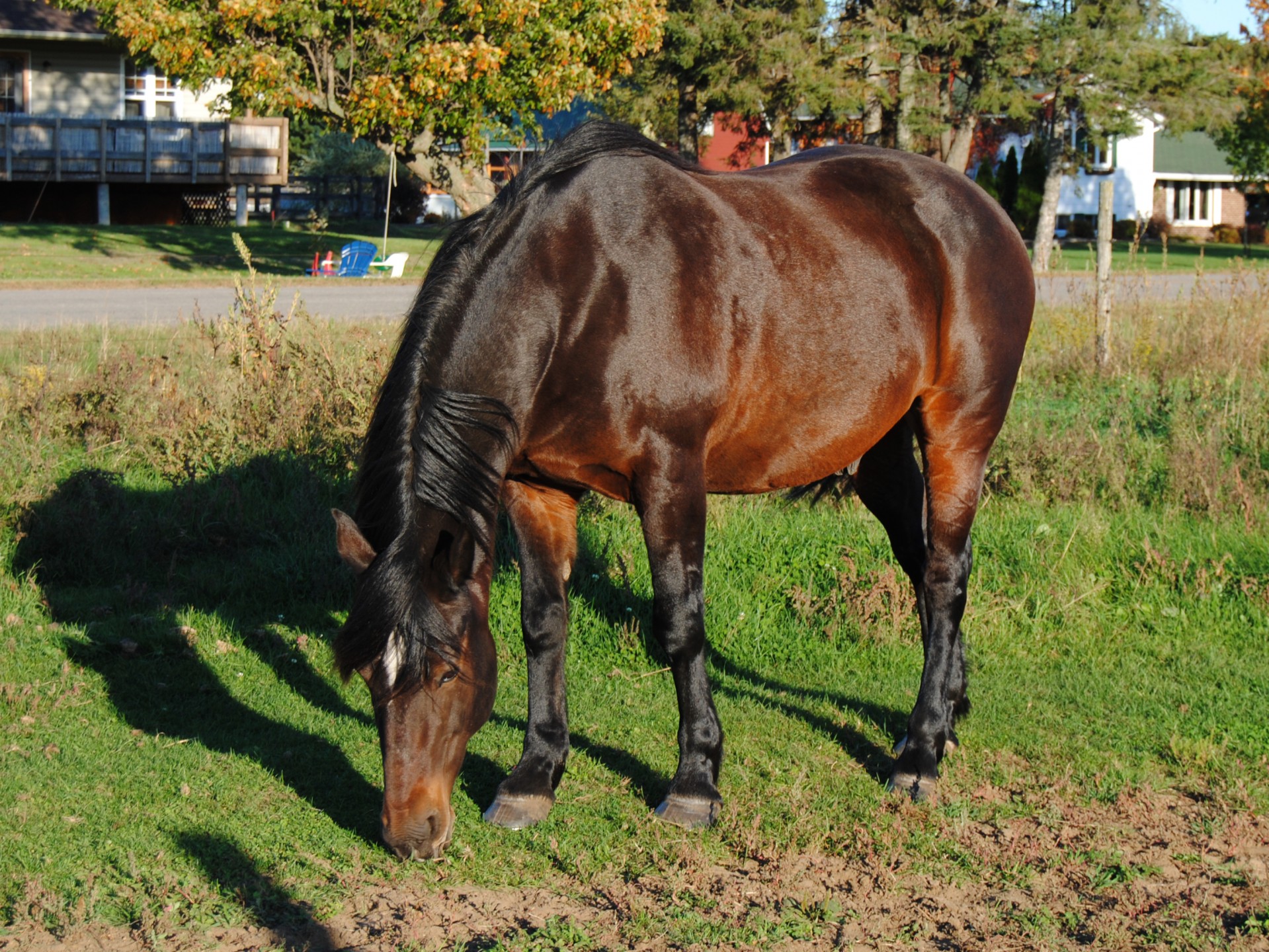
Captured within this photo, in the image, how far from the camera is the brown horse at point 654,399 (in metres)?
3.52

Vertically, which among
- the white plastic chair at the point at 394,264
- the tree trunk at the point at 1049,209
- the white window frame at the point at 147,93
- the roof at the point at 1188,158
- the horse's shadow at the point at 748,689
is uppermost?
the roof at the point at 1188,158

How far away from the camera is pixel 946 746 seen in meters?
4.80

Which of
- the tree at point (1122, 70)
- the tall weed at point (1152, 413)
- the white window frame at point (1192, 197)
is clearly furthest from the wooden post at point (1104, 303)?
the white window frame at point (1192, 197)

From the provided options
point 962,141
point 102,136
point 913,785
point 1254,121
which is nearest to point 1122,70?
point 962,141

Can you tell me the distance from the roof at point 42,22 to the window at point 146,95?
57.7 inches

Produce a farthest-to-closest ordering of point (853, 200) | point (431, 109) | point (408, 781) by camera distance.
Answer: point (431, 109), point (853, 200), point (408, 781)

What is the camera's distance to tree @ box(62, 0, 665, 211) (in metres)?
16.1

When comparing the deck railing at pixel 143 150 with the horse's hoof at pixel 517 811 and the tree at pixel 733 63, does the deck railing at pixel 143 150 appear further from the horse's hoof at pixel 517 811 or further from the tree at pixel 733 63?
the horse's hoof at pixel 517 811

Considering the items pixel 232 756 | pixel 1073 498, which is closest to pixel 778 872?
pixel 232 756

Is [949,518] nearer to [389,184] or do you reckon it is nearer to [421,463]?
[421,463]

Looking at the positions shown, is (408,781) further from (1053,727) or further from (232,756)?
(1053,727)

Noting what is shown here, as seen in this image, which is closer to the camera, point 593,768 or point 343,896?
point 343,896

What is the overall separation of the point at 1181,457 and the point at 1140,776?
355cm

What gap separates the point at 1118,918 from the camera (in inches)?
136
